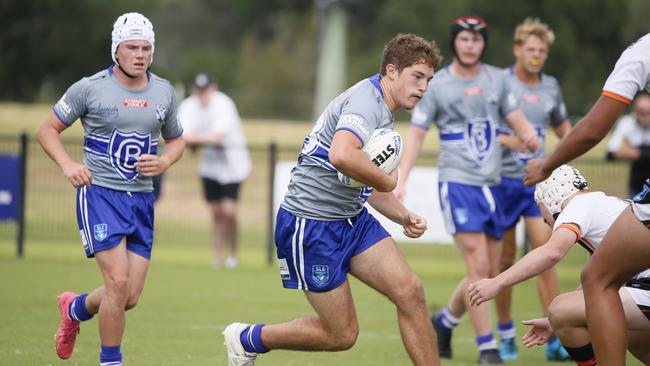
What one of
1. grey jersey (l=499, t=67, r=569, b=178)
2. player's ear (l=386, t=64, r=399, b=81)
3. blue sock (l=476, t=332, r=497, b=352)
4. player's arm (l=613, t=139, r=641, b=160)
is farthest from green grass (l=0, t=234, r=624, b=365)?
player's ear (l=386, t=64, r=399, b=81)

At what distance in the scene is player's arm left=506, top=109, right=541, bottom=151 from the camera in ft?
29.4

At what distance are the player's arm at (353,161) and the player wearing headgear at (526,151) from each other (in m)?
3.36

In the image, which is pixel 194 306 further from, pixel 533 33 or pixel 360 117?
pixel 360 117

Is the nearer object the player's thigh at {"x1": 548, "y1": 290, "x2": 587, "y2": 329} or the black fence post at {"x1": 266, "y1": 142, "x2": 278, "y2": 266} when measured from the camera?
the player's thigh at {"x1": 548, "y1": 290, "x2": 587, "y2": 329}

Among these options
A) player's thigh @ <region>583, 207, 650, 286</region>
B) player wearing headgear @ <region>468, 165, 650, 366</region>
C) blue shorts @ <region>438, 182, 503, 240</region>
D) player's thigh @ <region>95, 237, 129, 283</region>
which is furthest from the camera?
blue shorts @ <region>438, 182, 503, 240</region>

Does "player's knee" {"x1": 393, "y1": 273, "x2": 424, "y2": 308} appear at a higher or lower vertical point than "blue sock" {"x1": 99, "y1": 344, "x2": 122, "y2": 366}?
higher

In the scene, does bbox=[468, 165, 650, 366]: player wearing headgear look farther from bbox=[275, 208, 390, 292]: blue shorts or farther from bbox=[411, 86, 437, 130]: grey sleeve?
bbox=[411, 86, 437, 130]: grey sleeve

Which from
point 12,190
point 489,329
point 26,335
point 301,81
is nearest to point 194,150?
point 12,190

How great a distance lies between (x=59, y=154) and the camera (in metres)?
7.23

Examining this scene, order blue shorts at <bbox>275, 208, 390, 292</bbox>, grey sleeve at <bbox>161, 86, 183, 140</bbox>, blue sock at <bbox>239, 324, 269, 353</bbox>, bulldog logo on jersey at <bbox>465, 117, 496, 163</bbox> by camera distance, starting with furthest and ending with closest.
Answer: bulldog logo on jersey at <bbox>465, 117, 496, 163</bbox> < grey sleeve at <bbox>161, 86, 183, 140</bbox> < blue sock at <bbox>239, 324, 269, 353</bbox> < blue shorts at <bbox>275, 208, 390, 292</bbox>

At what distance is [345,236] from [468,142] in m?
2.78

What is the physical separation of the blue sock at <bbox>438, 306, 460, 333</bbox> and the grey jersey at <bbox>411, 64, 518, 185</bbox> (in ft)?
3.55

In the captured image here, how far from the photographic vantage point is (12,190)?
16.5 meters

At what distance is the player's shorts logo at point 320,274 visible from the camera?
641 centimetres
